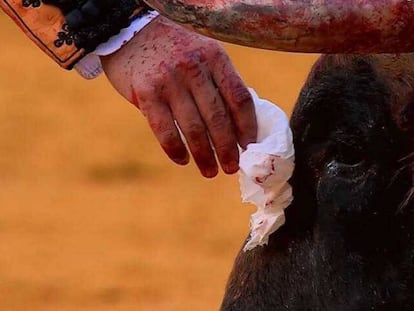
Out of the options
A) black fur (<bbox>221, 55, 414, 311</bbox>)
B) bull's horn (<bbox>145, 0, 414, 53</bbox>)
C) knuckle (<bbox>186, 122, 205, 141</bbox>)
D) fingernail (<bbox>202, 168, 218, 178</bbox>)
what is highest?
bull's horn (<bbox>145, 0, 414, 53</bbox>)

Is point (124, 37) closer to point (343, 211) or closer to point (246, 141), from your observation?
point (246, 141)

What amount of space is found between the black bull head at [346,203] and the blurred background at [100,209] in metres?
3.96

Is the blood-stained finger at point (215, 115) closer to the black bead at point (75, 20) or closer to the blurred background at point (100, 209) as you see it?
the black bead at point (75, 20)

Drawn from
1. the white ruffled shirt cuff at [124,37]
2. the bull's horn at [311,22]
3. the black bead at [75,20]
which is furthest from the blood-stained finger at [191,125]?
the bull's horn at [311,22]

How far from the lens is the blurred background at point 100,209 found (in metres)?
7.70

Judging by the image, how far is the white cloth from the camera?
306 cm

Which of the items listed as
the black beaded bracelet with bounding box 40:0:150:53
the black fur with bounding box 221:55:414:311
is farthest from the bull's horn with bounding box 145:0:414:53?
the black beaded bracelet with bounding box 40:0:150:53

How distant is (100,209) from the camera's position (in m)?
8.77

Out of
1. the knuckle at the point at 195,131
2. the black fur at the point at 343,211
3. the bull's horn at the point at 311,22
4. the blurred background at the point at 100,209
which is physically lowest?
the blurred background at the point at 100,209

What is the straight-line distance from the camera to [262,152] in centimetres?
306

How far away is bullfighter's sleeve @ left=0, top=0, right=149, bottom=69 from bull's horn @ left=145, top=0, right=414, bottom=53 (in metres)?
0.76

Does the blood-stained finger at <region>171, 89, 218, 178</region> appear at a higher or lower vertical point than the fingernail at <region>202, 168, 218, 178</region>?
higher

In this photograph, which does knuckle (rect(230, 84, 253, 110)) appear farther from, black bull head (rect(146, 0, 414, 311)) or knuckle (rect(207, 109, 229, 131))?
black bull head (rect(146, 0, 414, 311))

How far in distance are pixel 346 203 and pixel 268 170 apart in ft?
0.62
